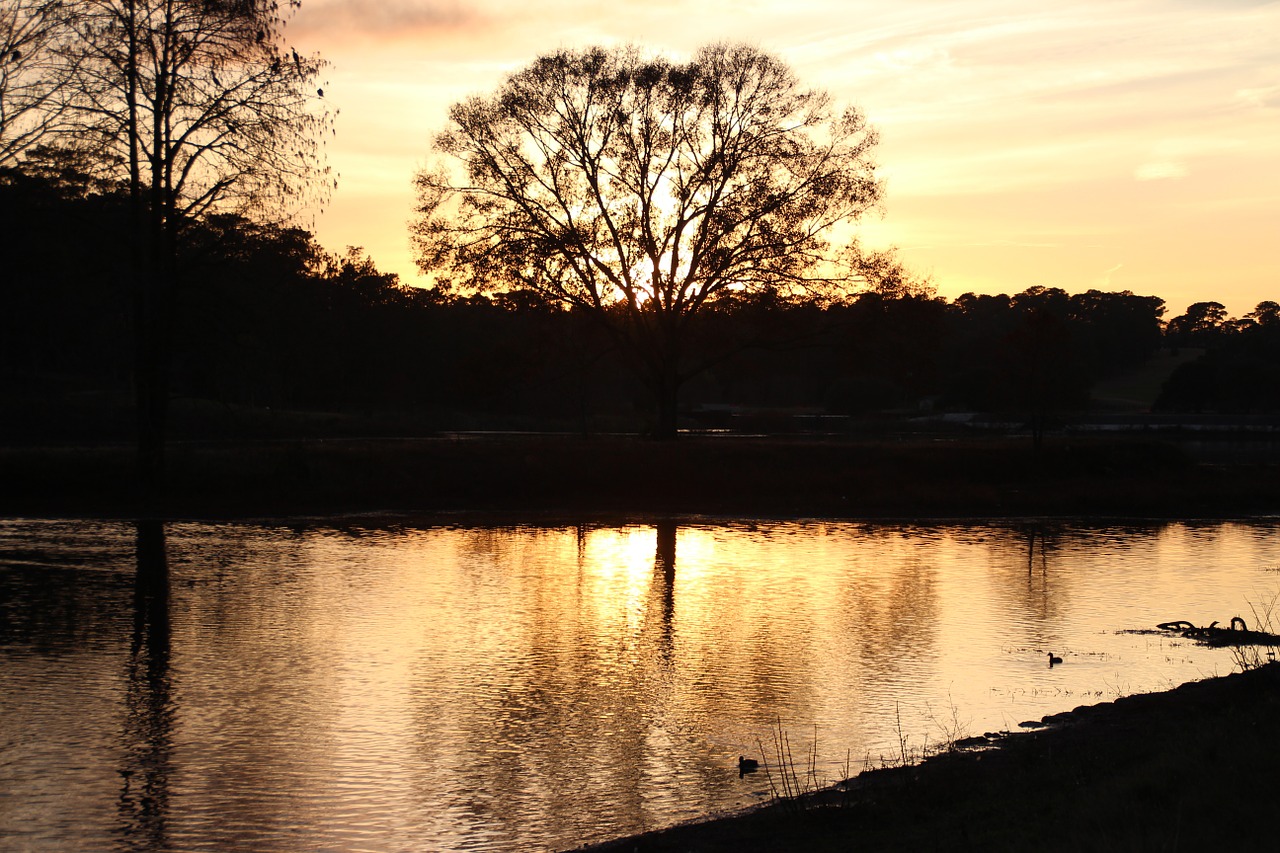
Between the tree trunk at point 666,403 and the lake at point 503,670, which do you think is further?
the tree trunk at point 666,403

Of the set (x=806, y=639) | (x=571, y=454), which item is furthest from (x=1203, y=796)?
(x=571, y=454)

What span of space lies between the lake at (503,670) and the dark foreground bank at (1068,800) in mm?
1081

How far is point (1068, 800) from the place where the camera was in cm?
803

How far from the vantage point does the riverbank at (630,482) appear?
108 feet

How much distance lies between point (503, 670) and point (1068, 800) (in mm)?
8014

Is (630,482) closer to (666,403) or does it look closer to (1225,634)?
(666,403)

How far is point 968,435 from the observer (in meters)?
70.1

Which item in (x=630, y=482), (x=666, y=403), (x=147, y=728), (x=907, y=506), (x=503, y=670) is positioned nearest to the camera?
(x=147, y=728)

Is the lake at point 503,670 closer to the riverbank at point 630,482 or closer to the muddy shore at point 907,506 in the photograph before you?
the muddy shore at point 907,506

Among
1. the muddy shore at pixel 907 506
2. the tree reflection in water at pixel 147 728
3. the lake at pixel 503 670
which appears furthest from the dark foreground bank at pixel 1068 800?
the tree reflection in water at pixel 147 728

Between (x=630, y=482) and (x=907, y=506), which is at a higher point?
(x=630, y=482)

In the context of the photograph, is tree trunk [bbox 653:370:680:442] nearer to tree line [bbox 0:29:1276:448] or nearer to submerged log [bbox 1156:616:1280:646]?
tree line [bbox 0:29:1276:448]

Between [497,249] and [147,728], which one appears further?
[497,249]

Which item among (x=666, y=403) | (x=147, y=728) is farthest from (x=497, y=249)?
(x=147, y=728)
